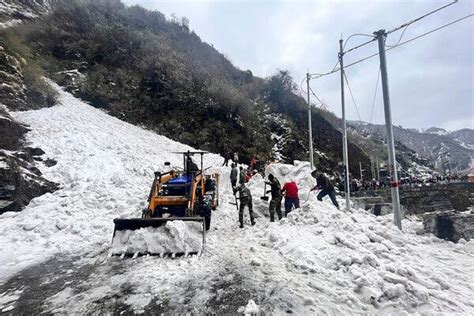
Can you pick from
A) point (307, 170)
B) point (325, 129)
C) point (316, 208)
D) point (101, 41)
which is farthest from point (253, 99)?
point (316, 208)

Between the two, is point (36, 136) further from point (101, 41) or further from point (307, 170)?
point (101, 41)

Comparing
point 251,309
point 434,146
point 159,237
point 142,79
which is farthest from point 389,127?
point 434,146

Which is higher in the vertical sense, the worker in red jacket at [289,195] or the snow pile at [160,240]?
the worker in red jacket at [289,195]

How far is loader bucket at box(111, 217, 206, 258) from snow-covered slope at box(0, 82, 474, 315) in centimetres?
29

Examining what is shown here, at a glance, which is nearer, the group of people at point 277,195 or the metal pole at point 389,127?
the metal pole at point 389,127

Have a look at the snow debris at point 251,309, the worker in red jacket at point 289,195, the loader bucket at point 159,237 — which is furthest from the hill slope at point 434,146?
the snow debris at point 251,309

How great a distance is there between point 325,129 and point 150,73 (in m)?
29.3

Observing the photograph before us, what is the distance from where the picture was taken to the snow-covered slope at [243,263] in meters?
4.41

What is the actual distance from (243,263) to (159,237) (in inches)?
78.4

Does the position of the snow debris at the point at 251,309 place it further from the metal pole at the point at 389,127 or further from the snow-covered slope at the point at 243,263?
the metal pole at the point at 389,127

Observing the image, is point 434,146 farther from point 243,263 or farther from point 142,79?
point 243,263

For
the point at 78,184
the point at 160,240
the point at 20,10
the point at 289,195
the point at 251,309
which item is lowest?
the point at 251,309

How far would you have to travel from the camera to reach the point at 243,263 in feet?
19.5

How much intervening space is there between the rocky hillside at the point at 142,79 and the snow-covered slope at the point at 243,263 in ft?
37.8
